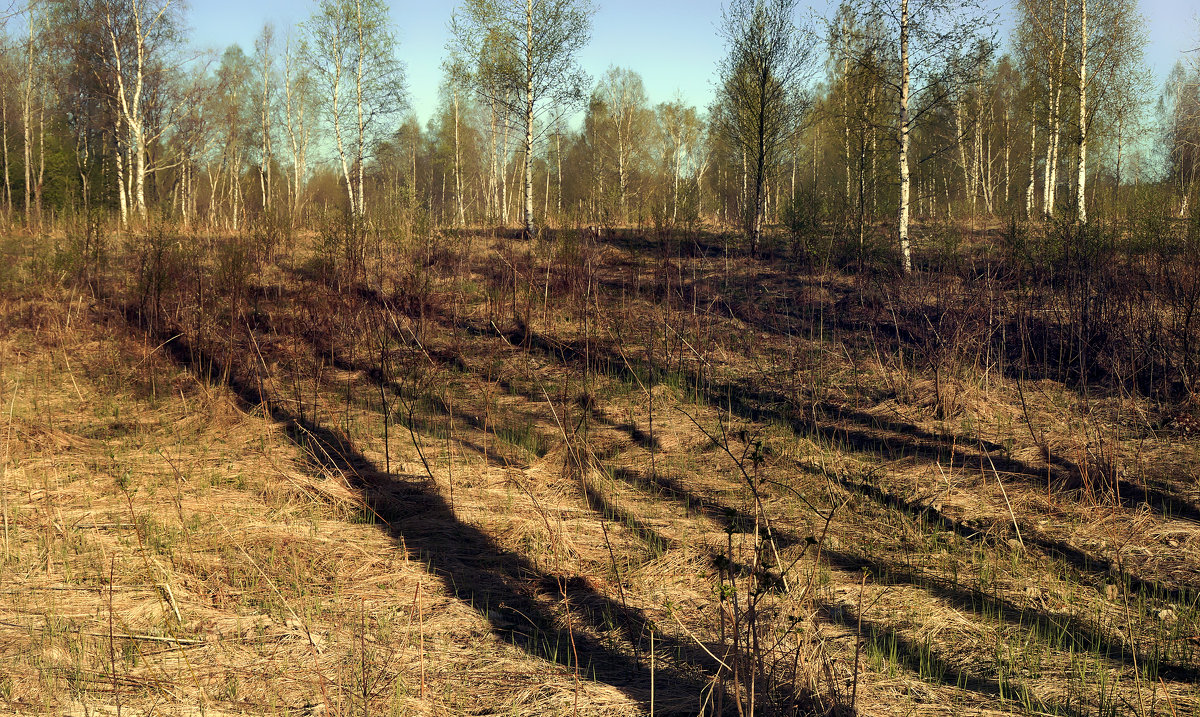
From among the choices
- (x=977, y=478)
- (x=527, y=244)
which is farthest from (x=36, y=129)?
(x=977, y=478)

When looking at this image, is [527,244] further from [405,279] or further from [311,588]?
[311,588]

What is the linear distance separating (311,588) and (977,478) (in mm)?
4879

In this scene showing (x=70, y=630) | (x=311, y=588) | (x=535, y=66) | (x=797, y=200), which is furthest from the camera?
(x=535, y=66)

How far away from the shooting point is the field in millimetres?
2791

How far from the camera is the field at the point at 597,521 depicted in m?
2.79

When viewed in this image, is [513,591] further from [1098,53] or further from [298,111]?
[298,111]

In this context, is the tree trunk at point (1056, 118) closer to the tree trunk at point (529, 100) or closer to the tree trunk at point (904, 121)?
the tree trunk at point (904, 121)

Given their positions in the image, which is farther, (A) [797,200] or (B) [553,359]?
(A) [797,200]

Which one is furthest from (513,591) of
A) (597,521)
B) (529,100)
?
(529,100)

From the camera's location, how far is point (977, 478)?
17.2 ft

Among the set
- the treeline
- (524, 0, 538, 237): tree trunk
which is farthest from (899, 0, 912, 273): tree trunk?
(524, 0, 538, 237): tree trunk

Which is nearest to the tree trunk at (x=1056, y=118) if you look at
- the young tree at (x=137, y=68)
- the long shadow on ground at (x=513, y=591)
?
the long shadow on ground at (x=513, y=591)

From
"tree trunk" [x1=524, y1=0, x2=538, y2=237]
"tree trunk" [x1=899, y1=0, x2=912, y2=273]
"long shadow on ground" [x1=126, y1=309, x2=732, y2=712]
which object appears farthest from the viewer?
"tree trunk" [x1=524, y1=0, x2=538, y2=237]

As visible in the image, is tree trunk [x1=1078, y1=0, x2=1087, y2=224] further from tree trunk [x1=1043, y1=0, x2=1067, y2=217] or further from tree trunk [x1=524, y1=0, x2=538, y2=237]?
tree trunk [x1=524, y1=0, x2=538, y2=237]
